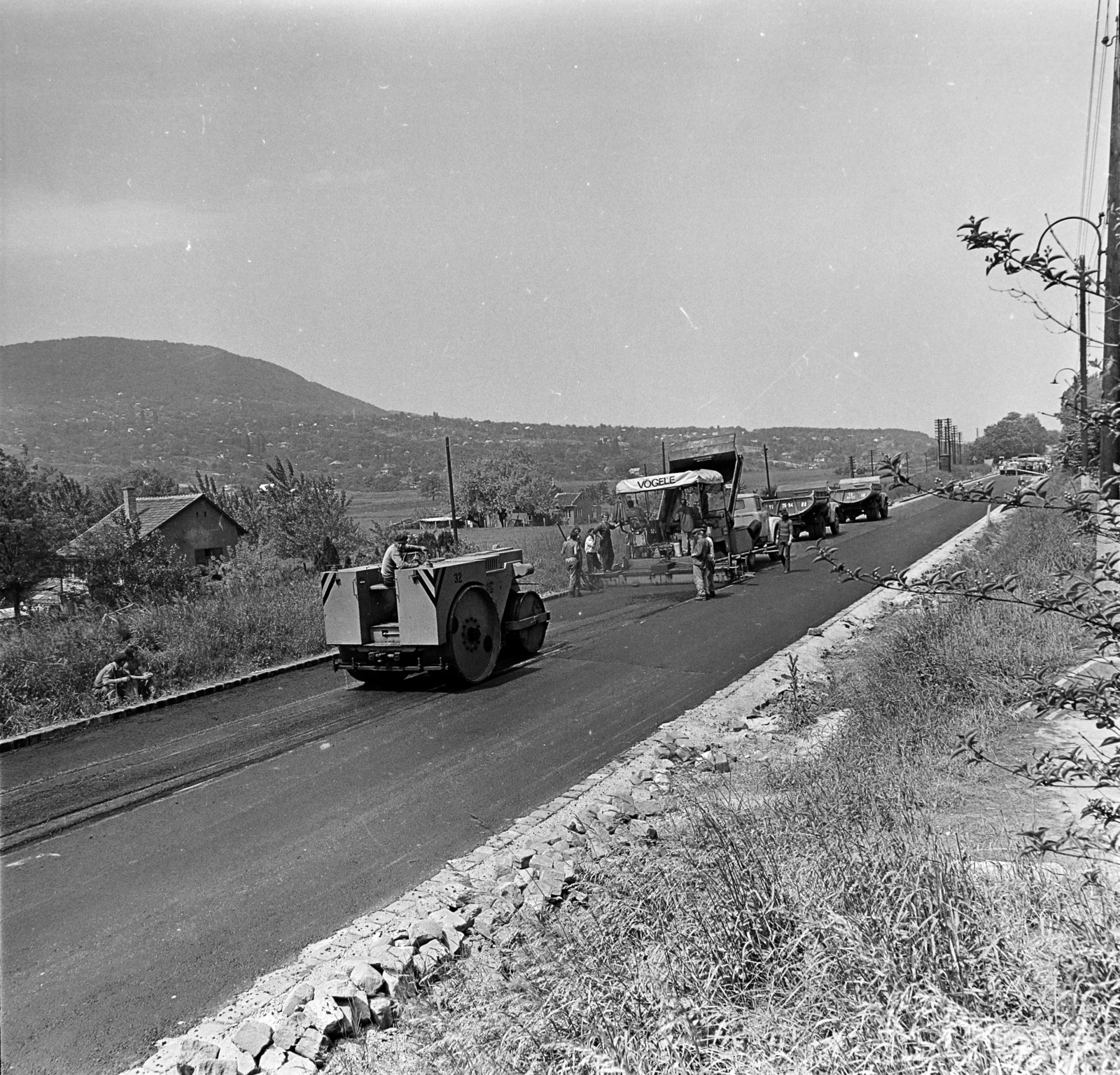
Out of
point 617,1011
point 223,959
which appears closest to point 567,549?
point 223,959

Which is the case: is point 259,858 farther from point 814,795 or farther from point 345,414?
point 345,414

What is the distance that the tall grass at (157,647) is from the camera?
937 cm

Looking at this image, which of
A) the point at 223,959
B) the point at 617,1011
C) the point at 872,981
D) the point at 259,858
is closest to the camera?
the point at 872,981

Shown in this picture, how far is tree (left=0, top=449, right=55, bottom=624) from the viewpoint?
114 ft

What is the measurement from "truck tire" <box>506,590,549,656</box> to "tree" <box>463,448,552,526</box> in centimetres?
4207

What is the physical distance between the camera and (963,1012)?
2.51m

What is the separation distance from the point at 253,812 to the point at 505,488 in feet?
190

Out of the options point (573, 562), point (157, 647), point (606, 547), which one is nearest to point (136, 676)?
point (157, 647)

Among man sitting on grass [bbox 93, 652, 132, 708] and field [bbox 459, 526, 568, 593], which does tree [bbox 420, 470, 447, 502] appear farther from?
man sitting on grass [bbox 93, 652, 132, 708]

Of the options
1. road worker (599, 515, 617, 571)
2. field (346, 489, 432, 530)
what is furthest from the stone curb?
field (346, 489, 432, 530)

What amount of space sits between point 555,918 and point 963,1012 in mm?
2037

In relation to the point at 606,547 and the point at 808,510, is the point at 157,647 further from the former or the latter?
the point at 808,510

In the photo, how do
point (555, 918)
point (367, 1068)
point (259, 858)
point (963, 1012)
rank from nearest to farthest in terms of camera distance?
point (963, 1012), point (367, 1068), point (555, 918), point (259, 858)

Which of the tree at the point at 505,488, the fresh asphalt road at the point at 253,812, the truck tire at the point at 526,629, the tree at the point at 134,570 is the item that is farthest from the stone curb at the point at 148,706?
the tree at the point at 505,488
